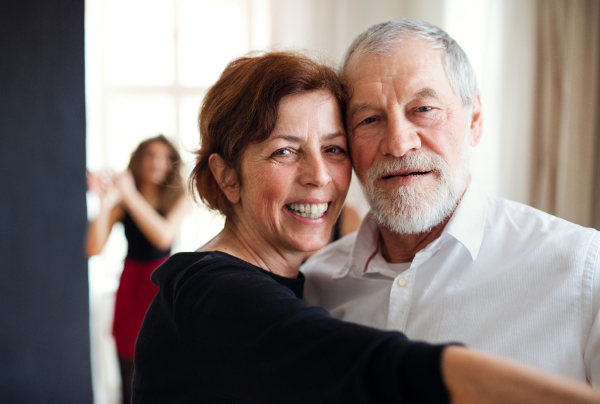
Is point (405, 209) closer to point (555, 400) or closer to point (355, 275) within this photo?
point (355, 275)

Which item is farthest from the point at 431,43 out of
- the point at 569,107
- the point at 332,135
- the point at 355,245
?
the point at 569,107

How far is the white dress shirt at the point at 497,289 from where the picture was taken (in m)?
1.00

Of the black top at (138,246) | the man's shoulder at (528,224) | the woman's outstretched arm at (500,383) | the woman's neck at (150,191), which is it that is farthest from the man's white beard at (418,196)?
the woman's neck at (150,191)

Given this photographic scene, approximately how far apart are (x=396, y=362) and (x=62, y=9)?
253cm

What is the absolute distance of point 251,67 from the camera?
1187 mm

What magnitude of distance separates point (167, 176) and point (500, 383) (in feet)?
9.34

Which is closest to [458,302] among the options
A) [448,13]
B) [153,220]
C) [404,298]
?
[404,298]

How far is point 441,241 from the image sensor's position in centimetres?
123

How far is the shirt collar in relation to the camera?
3.92ft

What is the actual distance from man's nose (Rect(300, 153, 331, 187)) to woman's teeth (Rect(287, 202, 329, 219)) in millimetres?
63

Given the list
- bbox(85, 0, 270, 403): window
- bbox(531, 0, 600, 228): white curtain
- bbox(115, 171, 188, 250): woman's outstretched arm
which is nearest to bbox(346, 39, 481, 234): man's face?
bbox(115, 171, 188, 250): woman's outstretched arm

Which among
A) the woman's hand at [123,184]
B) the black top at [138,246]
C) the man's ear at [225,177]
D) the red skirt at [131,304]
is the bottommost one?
the red skirt at [131,304]

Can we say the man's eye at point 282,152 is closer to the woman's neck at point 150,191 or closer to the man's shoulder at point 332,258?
the man's shoulder at point 332,258

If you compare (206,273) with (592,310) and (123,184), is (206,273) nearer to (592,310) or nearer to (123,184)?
(592,310)
